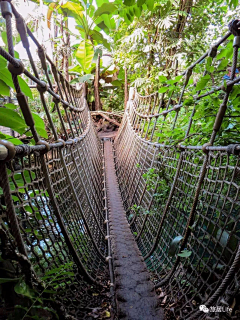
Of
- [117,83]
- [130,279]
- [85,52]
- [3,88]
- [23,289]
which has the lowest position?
[130,279]

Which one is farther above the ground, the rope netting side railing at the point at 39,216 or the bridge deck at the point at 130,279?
the rope netting side railing at the point at 39,216

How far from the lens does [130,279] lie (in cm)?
130

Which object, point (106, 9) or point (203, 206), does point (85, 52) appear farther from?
point (203, 206)

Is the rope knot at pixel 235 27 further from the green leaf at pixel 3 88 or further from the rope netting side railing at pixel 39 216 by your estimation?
the green leaf at pixel 3 88

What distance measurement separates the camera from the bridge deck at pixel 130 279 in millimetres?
1050

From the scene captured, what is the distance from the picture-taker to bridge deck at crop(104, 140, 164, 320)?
3.44ft

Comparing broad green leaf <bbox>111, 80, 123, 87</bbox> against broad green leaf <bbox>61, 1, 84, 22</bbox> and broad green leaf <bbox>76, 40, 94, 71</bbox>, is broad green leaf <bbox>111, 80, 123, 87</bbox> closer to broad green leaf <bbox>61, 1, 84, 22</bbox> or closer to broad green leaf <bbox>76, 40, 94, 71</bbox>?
broad green leaf <bbox>76, 40, 94, 71</bbox>

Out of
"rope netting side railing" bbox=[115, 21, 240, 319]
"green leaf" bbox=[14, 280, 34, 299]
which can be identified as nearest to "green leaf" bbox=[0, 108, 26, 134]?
"green leaf" bbox=[14, 280, 34, 299]

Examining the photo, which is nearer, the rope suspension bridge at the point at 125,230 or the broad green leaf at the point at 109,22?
the rope suspension bridge at the point at 125,230

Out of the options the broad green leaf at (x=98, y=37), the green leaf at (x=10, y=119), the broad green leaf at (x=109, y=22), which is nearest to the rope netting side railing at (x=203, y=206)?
the green leaf at (x=10, y=119)

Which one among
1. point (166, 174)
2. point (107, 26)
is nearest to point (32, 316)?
point (166, 174)

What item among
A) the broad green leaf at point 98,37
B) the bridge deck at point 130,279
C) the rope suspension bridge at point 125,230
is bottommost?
the bridge deck at point 130,279

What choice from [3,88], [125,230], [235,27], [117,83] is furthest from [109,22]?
[3,88]

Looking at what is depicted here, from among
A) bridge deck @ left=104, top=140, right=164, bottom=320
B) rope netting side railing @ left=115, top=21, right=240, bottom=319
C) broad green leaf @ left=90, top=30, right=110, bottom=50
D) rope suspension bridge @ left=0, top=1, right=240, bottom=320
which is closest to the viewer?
rope suspension bridge @ left=0, top=1, right=240, bottom=320
